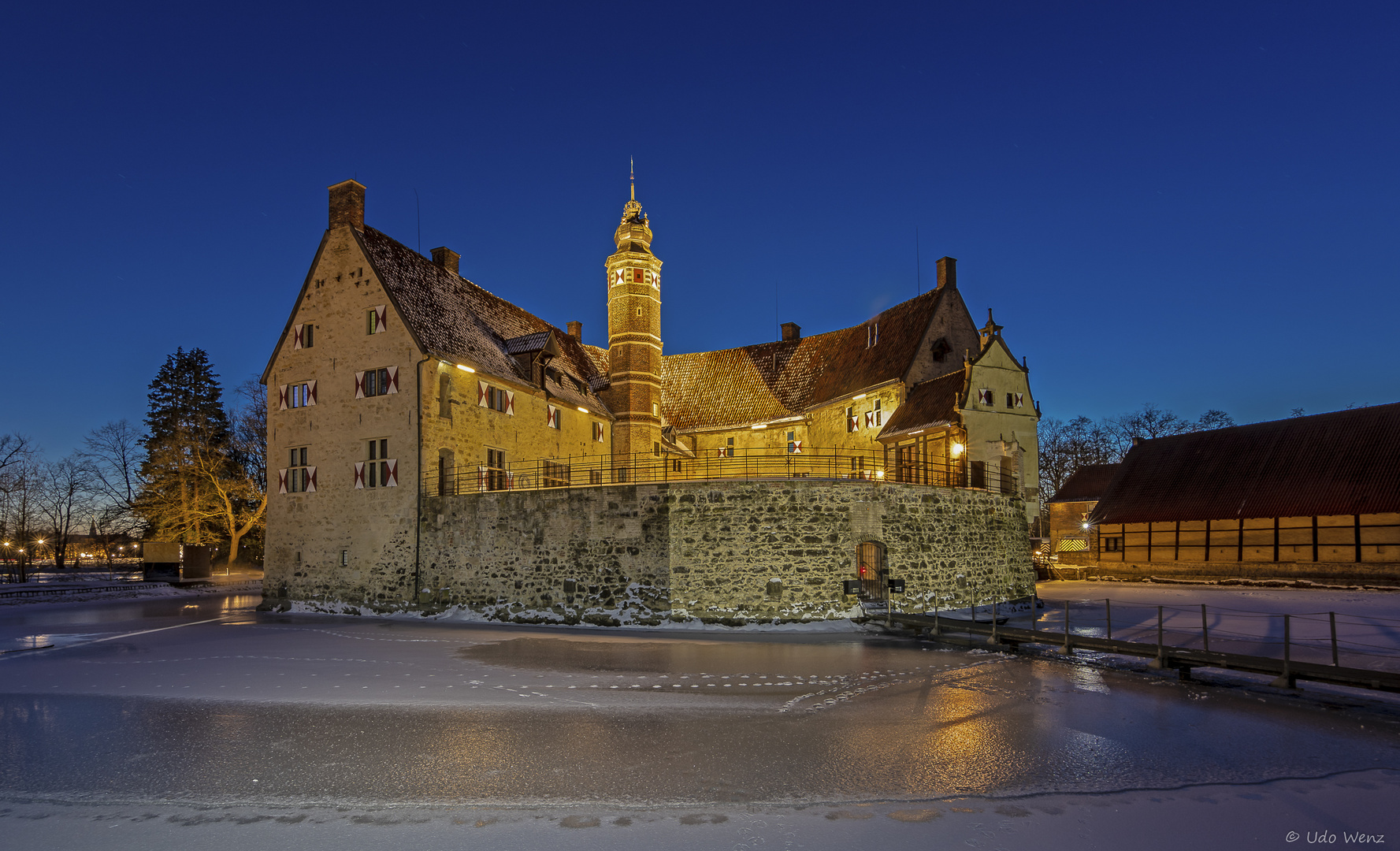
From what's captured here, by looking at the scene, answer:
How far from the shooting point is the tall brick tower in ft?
106

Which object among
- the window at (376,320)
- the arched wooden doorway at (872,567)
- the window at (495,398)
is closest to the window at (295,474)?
the window at (376,320)

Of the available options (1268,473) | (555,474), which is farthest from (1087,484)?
(555,474)

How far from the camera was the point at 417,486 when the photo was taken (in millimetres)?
25031

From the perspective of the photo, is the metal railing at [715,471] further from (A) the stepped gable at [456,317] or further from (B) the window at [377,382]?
(B) the window at [377,382]

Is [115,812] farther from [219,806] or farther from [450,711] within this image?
[450,711]

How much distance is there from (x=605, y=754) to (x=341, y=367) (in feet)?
74.0

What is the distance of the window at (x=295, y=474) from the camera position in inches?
1088

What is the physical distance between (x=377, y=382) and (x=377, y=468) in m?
2.86

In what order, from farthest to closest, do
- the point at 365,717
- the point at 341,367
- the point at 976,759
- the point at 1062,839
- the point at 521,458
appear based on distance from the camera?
the point at 521,458
the point at 341,367
the point at 365,717
the point at 976,759
the point at 1062,839

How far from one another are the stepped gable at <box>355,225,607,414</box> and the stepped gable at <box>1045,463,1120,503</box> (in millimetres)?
29857

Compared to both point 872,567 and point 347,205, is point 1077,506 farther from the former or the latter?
point 347,205

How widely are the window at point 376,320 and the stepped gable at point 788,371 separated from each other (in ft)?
51.6

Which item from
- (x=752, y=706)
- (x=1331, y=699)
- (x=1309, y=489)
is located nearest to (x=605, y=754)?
(x=752, y=706)

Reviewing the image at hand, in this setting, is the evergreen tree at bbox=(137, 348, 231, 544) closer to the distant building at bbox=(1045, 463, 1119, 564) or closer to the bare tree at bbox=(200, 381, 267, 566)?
the bare tree at bbox=(200, 381, 267, 566)
